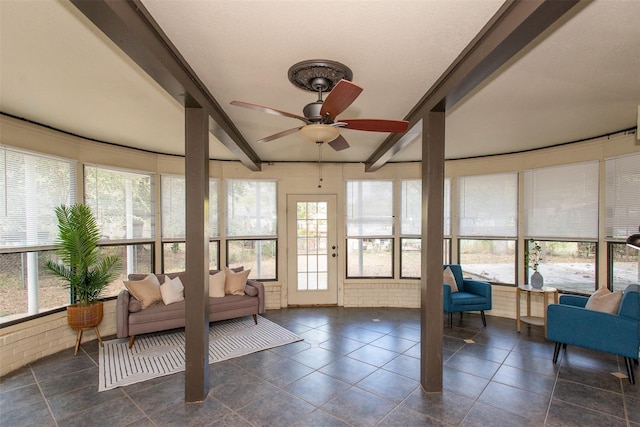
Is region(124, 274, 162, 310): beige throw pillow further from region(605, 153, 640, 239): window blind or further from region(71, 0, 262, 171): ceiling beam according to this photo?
region(605, 153, 640, 239): window blind

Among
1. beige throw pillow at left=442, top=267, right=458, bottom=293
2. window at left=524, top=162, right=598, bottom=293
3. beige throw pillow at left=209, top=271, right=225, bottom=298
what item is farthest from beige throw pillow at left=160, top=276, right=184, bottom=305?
window at left=524, top=162, right=598, bottom=293

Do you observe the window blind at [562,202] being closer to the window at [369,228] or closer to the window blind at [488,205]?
the window blind at [488,205]

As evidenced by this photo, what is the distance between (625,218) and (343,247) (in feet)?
13.0

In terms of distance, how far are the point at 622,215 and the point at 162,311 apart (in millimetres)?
5972

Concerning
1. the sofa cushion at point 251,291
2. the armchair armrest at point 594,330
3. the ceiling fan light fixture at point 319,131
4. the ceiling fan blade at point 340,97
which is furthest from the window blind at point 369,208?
the ceiling fan blade at point 340,97

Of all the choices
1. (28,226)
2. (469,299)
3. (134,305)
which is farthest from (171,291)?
(469,299)

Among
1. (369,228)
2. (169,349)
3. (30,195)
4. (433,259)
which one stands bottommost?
(169,349)

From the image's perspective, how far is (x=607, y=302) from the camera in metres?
3.36

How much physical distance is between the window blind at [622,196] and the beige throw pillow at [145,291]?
6.03 m

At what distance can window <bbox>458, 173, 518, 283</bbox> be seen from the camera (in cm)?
517

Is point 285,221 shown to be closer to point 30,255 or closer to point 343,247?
point 343,247

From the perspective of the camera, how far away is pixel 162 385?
3057mm

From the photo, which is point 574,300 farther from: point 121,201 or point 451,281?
point 121,201

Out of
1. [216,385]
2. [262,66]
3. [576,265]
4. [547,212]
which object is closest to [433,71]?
[262,66]
